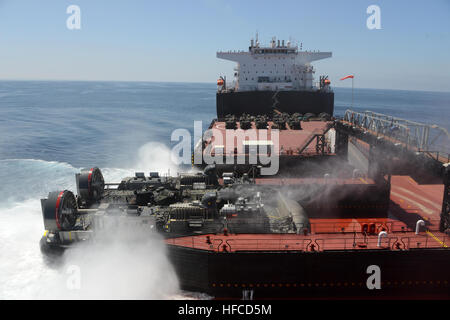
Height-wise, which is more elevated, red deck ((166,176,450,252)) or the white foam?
red deck ((166,176,450,252))

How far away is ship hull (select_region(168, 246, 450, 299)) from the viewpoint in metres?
13.0

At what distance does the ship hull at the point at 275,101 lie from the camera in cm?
3959

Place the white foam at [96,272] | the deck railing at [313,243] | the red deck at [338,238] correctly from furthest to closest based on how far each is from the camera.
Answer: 1. the white foam at [96,272]
2. the red deck at [338,238]
3. the deck railing at [313,243]

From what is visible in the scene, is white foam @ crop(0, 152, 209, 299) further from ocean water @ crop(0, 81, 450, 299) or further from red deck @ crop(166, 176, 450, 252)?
red deck @ crop(166, 176, 450, 252)

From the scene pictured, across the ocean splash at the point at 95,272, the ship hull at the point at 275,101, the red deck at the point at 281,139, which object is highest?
the ship hull at the point at 275,101

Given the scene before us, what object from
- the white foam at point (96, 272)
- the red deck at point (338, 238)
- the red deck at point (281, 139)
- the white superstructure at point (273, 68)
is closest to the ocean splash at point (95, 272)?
the white foam at point (96, 272)

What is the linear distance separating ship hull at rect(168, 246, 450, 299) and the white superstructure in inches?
1178

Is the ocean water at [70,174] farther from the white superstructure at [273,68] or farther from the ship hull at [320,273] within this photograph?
the white superstructure at [273,68]

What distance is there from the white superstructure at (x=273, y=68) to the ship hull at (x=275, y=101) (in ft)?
4.48

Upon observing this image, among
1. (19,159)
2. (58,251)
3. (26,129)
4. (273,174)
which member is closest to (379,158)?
(273,174)

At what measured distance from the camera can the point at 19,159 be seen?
1583 inches

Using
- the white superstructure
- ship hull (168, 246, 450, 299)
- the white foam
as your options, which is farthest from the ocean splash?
the white superstructure

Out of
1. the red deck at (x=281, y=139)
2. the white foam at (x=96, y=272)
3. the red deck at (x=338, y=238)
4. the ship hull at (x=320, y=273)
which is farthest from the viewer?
the red deck at (x=281, y=139)

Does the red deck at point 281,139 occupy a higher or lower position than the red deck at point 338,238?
higher
